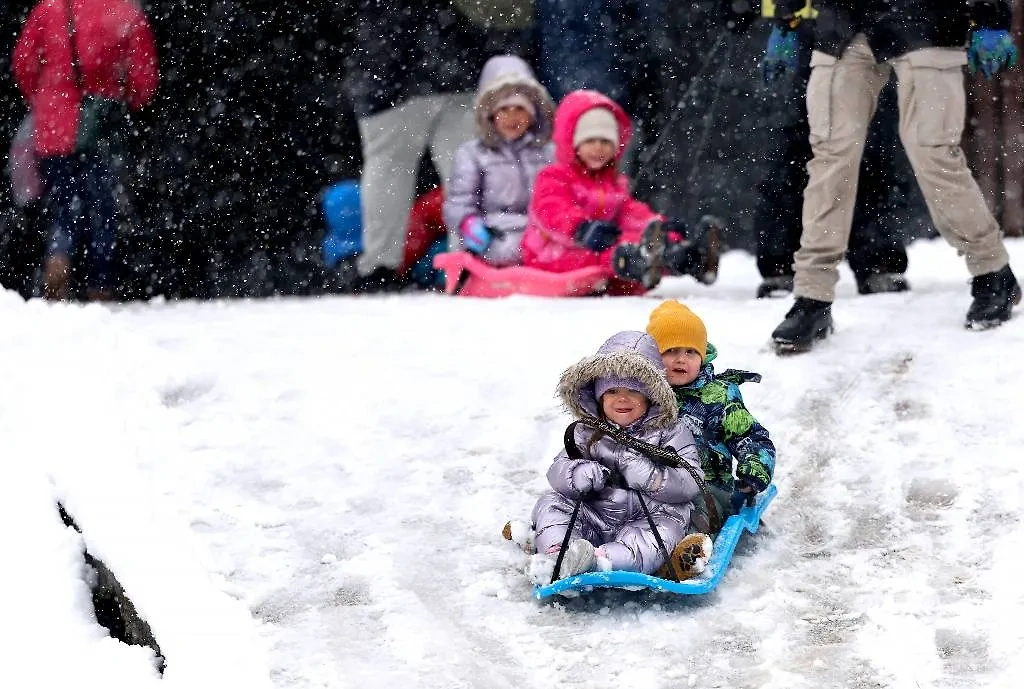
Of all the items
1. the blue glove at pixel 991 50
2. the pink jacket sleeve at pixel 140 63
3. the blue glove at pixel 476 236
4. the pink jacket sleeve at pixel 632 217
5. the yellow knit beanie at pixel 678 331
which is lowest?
the yellow knit beanie at pixel 678 331

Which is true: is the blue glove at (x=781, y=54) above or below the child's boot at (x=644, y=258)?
above

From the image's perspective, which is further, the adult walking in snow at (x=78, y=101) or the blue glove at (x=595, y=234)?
the adult walking in snow at (x=78, y=101)

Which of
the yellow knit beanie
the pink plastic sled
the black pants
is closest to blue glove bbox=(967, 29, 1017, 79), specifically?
the black pants

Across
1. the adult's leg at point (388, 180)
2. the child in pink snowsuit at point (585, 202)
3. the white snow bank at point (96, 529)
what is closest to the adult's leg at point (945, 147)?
the child in pink snowsuit at point (585, 202)

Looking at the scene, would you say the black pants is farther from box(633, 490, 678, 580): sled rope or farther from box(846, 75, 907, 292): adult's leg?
box(633, 490, 678, 580): sled rope

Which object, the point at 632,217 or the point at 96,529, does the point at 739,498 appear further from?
the point at 632,217

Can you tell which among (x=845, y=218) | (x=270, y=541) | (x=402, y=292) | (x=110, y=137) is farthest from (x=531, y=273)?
(x=270, y=541)

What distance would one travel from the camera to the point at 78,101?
24.3ft

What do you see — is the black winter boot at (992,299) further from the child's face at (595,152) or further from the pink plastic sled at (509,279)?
the child's face at (595,152)

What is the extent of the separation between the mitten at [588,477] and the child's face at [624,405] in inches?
6.2

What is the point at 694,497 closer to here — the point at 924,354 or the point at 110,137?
the point at 924,354

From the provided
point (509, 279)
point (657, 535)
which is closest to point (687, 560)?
point (657, 535)

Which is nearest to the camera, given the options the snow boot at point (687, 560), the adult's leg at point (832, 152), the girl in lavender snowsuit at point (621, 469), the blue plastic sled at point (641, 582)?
the blue plastic sled at point (641, 582)

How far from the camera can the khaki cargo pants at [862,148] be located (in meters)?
5.24
